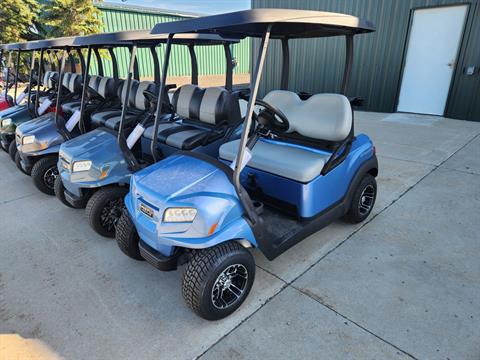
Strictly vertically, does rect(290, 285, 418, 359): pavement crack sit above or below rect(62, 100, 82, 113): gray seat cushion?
below

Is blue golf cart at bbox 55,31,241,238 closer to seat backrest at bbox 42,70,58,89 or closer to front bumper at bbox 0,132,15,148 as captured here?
front bumper at bbox 0,132,15,148

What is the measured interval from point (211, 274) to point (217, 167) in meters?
0.62

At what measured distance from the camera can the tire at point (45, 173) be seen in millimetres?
3512

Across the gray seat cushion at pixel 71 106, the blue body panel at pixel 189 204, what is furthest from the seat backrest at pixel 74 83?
the blue body panel at pixel 189 204

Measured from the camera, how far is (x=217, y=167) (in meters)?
1.98

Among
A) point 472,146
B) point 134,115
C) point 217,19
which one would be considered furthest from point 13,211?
point 472,146

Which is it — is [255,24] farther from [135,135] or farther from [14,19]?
[14,19]

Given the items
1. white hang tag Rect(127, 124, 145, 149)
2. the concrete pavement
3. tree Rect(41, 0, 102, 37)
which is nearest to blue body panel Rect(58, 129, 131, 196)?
white hang tag Rect(127, 124, 145, 149)

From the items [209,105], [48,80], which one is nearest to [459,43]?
[209,105]

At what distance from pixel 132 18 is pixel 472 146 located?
14.2m

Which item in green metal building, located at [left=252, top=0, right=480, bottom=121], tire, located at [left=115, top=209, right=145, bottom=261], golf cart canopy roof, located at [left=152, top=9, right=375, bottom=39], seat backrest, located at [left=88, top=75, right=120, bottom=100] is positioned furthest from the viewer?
green metal building, located at [left=252, top=0, right=480, bottom=121]

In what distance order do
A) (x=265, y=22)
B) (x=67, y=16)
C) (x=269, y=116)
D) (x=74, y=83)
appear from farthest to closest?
A: (x=67, y=16) → (x=74, y=83) → (x=269, y=116) → (x=265, y=22)

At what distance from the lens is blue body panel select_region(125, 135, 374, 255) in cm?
175

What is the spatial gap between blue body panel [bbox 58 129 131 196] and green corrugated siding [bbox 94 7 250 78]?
11.4 m
